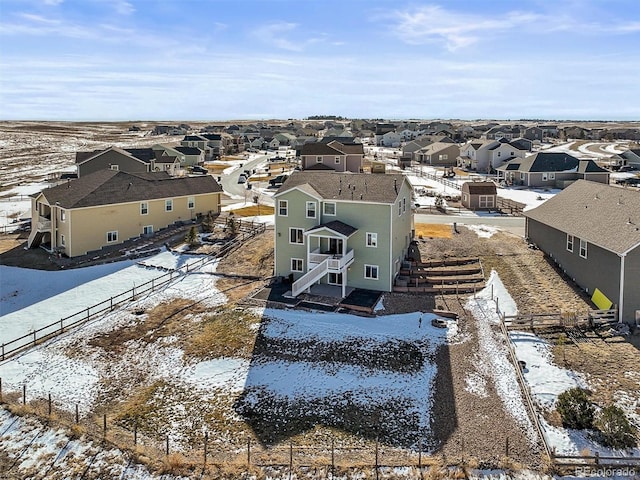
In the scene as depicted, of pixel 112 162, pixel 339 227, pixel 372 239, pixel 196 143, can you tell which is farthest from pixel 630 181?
pixel 196 143

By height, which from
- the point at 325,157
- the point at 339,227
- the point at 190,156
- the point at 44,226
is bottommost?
the point at 44,226

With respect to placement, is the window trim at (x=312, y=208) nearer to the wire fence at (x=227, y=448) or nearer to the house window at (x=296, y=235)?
the house window at (x=296, y=235)

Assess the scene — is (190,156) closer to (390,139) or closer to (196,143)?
(196,143)

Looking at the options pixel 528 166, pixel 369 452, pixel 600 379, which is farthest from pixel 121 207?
pixel 528 166

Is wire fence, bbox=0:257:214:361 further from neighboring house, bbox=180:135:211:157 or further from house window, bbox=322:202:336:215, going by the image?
neighboring house, bbox=180:135:211:157

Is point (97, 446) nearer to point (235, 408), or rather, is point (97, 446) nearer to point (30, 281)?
point (235, 408)

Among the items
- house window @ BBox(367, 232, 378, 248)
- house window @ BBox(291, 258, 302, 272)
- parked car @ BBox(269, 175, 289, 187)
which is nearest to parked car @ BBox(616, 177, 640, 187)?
parked car @ BBox(269, 175, 289, 187)
